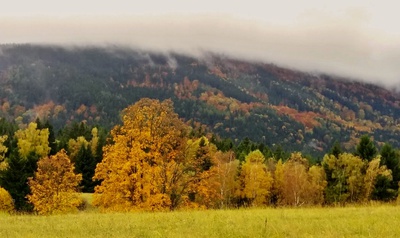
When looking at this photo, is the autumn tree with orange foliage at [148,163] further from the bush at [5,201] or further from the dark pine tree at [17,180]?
the dark pine tree at [17,180]

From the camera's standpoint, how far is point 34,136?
341ft

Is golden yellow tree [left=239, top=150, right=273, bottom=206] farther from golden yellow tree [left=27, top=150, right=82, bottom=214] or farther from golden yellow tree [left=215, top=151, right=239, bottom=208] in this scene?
golden yellow tree [left=27, top=150, right=82, bottom=214]

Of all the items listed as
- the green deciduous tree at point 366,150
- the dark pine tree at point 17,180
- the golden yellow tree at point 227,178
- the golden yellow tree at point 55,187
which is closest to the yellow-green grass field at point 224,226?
the golden yellow tree at point 55,187

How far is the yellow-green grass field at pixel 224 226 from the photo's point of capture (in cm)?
1809

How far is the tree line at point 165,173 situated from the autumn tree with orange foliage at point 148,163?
10 cm

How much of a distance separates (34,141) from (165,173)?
6684 centimetres

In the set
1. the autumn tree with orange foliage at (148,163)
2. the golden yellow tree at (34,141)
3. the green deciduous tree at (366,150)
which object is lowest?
the golden yellow tree at (34,141)

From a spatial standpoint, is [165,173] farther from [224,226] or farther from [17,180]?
[17,180]

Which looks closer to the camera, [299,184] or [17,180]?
[17,180]

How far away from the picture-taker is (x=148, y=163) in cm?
4506

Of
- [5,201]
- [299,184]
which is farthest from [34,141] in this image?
[299,184]

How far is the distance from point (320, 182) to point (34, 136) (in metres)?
63.6

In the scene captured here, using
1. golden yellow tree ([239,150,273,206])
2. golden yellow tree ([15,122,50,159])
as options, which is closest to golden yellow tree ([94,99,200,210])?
golden yellow tree ([239,150,273,206])

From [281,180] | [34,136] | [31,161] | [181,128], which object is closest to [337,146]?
[281,180]
